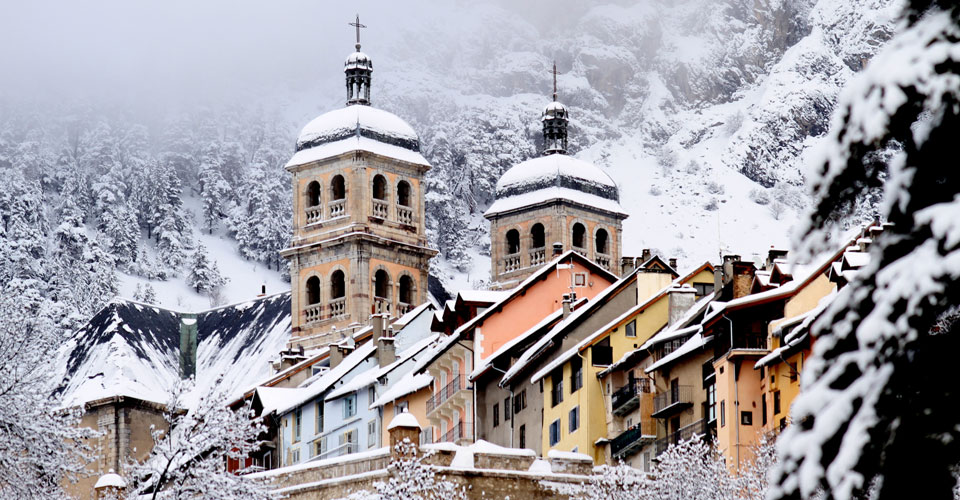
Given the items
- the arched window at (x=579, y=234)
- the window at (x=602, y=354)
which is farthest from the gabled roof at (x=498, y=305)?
the arched window at (x=579, y=234)

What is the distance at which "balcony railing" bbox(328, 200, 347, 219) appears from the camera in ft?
376

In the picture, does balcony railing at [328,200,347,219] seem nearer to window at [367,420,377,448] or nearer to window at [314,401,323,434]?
window at [314,401,323,434]

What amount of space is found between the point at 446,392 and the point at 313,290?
46.0 metres

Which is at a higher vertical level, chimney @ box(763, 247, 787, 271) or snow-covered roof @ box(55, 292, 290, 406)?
snow-covered roof @ box(55, 292, 290, 406)

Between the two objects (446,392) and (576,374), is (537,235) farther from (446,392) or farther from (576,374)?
(576,374)

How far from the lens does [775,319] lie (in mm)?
50625

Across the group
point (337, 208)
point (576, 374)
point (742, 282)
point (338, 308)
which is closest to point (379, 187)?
point (337, 208)

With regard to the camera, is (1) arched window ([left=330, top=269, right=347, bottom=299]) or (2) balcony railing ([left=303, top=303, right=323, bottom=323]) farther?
(1) arched window ([left=330, top=269, right=347, bottom=299])

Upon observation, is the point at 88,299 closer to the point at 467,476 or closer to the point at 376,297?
the point at 376,297

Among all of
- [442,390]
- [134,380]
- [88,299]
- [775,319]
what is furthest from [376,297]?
[88,299]

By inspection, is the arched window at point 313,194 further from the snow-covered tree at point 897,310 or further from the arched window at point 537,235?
the snow-covered tree at point 897,310

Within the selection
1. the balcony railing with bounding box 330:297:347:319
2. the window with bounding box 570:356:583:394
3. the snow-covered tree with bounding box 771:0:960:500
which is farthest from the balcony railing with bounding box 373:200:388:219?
the snow-covered tree with bounding box 771:0:960:500

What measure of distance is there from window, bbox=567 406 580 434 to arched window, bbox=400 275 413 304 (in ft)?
179

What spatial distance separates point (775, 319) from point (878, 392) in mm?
38987
